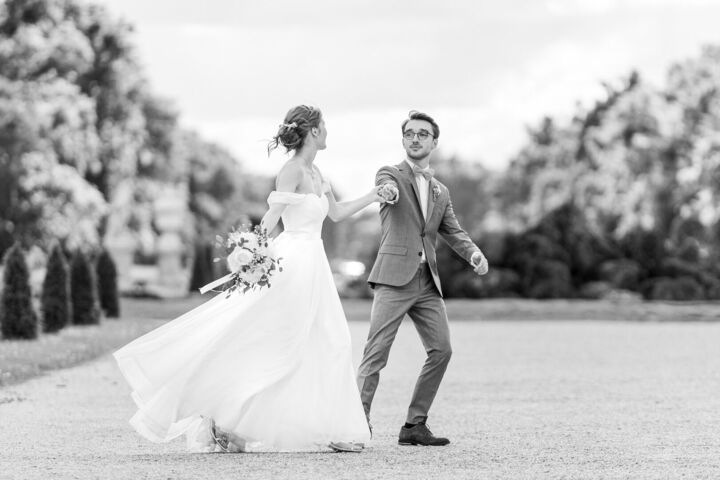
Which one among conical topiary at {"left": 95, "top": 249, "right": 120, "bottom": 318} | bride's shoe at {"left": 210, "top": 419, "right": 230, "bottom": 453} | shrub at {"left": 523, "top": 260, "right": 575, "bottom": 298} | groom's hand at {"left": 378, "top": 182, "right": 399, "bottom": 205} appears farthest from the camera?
shrub at {"left": 523, "top": 260, "right": 575, "bottom": 298}

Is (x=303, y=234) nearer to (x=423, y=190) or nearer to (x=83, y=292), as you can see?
(x=423, y=190)

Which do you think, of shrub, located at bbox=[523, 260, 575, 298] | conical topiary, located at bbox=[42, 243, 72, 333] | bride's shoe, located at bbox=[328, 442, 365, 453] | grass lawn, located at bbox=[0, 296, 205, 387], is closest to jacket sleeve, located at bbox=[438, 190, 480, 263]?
bride's shoe, located at bbox=[328, 442, 365, 453]

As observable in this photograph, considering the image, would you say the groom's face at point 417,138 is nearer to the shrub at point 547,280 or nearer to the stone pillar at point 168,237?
the shrub at point 547,280

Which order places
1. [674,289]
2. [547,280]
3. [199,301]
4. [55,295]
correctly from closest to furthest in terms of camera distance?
[55,295] → [199,301] → [547,280] → [674,289]

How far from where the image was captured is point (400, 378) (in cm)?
1486

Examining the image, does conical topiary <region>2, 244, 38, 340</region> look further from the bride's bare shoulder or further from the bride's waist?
the bride's bare shoulder

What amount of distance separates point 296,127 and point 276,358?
148cm

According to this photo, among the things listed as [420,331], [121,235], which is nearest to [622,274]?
[121,235]

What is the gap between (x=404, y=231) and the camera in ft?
28.7

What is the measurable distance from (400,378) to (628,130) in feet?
142

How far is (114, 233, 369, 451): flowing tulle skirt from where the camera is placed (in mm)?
8117

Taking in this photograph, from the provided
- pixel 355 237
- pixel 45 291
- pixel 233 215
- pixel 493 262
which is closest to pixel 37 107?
pixel 493 262

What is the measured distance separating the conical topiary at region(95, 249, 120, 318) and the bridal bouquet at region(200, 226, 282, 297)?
1900 cm

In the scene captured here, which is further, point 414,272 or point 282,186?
point 414,272
